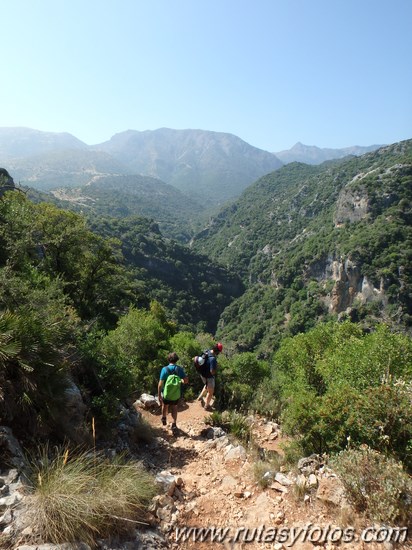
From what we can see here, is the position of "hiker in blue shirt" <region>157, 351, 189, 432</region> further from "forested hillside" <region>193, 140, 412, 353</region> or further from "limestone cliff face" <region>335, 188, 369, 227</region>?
"limestone cliff face" <region>335, 188, 369, 227</region>

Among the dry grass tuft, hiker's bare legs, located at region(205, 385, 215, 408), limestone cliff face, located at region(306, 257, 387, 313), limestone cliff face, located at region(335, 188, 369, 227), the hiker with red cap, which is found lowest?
limestone cliff face, located at region(306, 257, 387, 313)

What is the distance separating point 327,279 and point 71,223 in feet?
255

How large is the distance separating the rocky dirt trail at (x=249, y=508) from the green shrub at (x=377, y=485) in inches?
7.6

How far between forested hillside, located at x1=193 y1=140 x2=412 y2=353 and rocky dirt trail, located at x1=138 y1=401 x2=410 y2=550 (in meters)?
64.6

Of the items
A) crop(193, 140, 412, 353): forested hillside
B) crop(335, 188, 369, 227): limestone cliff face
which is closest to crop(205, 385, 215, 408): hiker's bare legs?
crop(193, 140, 412, 353): forested hillside

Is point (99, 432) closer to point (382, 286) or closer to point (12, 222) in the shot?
point (12, 222)

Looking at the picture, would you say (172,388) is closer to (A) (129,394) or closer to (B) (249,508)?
(A) (129,394)

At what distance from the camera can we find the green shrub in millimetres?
3242

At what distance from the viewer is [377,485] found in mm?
3473

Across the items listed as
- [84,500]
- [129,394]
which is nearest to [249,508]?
[84,500]

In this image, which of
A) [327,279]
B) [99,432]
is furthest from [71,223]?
[327,279]

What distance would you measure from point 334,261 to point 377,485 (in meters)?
85.1

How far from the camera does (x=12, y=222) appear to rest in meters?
12.3

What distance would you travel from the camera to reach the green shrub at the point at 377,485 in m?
3.24
